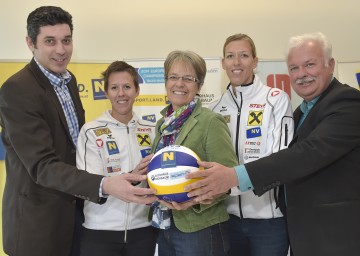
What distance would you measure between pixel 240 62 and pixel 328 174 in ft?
3.24

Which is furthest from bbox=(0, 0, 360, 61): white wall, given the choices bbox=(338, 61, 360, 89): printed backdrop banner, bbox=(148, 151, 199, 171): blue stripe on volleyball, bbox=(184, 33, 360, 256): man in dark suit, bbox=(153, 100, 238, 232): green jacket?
bbox=(184, 33, 360, 256): man in dark suit

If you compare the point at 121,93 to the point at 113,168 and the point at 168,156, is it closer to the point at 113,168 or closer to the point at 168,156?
the point at 113,168

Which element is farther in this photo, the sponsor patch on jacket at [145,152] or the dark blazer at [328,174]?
the sponsor patch on jacket at [145,152]

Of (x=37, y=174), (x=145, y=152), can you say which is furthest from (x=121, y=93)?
(x=37, y=174)

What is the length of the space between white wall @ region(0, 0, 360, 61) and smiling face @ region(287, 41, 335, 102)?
235cm

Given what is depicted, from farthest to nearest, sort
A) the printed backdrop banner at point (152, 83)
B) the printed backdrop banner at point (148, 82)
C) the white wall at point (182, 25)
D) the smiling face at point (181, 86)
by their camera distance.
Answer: the white wall at point (182, 25) < the printed backdrop banner at point (152, 83) < the printed backdrop banner at point (148, 82) < the smiling face at point (181, 86)

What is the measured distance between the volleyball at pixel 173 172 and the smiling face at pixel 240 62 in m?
0.85

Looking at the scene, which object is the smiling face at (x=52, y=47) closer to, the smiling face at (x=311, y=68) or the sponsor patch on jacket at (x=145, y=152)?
the sponsor patch on jacket at (x=145, y=152)

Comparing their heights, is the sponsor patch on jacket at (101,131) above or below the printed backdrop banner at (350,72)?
below

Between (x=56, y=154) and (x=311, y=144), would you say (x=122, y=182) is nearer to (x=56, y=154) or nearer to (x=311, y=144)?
(x=56, y=154)

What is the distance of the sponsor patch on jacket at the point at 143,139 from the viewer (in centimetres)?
220

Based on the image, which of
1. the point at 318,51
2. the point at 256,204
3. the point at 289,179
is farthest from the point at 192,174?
the point at 318,51

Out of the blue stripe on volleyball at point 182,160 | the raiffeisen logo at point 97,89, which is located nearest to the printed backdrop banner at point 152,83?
the raiffeisen logo at point 97,89

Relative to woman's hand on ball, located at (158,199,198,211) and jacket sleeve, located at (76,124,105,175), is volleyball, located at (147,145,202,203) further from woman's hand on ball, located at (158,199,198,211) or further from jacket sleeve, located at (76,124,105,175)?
jacket sleeve, located at (76,124,105,175)
